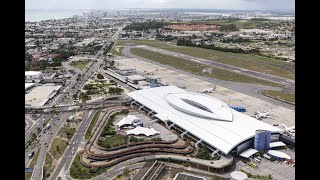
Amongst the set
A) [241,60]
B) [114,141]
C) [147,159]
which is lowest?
[147,159]

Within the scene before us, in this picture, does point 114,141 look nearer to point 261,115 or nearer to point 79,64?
point 261,115

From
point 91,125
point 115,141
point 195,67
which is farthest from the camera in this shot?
point 195,67

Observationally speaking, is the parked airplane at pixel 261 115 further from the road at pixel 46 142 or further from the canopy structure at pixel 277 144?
the road at pixel 46 142

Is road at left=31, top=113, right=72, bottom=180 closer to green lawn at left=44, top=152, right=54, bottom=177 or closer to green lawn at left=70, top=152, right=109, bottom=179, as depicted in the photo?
green lawn at left=44, top=152, right=54, bottom=177

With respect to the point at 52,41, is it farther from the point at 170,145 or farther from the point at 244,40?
the point at 170,145

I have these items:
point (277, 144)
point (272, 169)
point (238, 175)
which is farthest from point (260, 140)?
point (238, 175)

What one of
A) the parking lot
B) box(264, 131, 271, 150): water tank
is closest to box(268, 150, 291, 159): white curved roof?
the parking lot

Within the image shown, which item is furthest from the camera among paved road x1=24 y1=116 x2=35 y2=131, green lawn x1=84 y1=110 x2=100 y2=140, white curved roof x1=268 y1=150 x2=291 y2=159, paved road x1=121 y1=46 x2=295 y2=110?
paved road x1=121 y1=46 x2=295 y2=110
